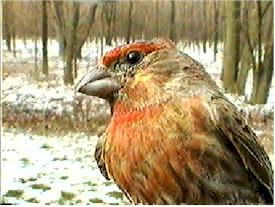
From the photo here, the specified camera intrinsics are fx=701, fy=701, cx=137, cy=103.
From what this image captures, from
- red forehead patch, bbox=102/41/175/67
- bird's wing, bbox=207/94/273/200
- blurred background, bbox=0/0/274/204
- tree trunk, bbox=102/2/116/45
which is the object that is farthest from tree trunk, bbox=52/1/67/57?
bird's wing, bbox=207/94/273/200

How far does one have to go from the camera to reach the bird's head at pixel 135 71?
73.5 inches

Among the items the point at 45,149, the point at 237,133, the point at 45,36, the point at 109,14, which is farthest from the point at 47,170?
the point at 237,133

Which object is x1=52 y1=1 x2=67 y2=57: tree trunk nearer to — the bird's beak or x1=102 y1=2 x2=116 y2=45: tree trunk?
x1=102 y1=2 x2=116 y2=45: tree trunk

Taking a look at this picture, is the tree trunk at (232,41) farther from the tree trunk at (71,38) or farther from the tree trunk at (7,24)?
the tree trunk at (7,24)

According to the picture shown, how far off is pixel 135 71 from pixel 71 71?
0.50 metres

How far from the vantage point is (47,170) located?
239 centimetres

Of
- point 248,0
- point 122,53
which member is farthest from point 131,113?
point 248,0

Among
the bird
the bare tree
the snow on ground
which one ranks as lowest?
the snow on ground

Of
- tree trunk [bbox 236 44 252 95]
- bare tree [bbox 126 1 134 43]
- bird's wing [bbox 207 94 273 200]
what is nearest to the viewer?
bird's wing [bbox 207 94 273 200]

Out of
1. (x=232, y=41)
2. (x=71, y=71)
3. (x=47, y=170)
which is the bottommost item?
(x=47, y=170)

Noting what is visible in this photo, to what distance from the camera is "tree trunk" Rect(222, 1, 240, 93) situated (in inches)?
92.6

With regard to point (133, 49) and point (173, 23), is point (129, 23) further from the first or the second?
point (133, 49)

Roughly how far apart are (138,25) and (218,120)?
61 centimetres

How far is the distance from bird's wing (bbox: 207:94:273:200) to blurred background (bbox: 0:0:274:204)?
41 centimetres
